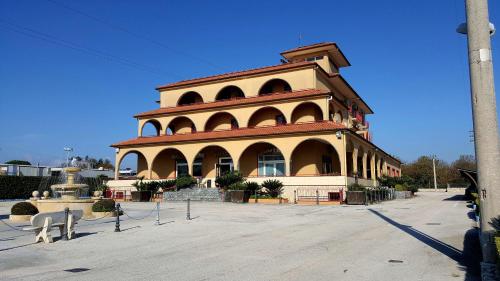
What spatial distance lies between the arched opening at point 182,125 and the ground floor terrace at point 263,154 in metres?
2.42

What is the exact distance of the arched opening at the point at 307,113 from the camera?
3600 centimetres

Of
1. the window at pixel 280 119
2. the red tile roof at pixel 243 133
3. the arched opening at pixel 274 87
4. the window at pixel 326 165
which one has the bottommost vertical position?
the window at pixel 326 165

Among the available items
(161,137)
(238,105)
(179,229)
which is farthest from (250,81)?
(179,229)

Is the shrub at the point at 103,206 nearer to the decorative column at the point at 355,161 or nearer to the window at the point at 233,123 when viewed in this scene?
the decorative column at the point at 355,161

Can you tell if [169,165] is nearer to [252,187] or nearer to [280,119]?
[280,119]

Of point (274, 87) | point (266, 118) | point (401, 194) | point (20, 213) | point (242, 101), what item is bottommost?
point (20, 213)

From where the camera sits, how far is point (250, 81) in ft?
131

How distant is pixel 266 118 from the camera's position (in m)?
38.3

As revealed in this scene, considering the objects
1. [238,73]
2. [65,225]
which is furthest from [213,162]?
[65,225]

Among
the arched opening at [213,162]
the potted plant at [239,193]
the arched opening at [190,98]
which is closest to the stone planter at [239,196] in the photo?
the potted plant at [239,193]

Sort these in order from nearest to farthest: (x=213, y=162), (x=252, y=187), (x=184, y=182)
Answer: (x=252, y=187) → (x=184, y=182) → (x=213, y=162)

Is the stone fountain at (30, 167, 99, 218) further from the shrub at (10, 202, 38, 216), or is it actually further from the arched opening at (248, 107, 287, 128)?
the arched opening at (248, 107, 287, 128)

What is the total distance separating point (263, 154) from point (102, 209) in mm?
19539

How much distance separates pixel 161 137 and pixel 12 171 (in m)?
25.3
